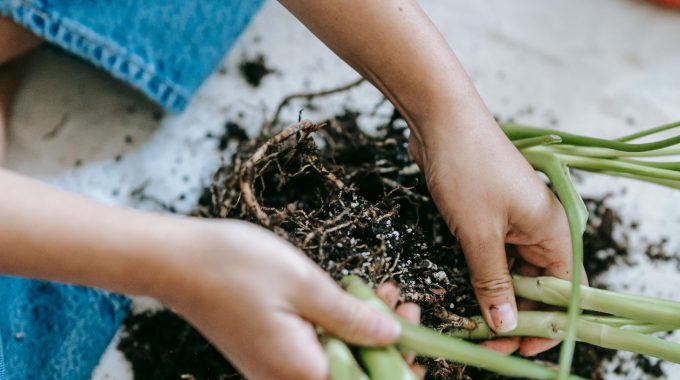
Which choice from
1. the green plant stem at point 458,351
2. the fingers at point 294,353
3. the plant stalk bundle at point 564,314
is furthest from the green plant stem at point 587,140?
the fingers at point 294,353

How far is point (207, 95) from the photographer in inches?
39.3

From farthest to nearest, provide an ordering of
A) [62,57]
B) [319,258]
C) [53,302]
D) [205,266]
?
[62,57]
[53,302]
[319,258]
[205,266]

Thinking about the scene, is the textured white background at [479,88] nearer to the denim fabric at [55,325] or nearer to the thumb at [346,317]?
the denim fabric at [55,325]

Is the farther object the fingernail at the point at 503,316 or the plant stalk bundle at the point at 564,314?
the fingernail at the point at 503,316

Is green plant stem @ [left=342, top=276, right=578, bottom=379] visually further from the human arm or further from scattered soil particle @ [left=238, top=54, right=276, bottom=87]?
scattered soil particle @ [left=238, top=54, right=276, bottom=87]

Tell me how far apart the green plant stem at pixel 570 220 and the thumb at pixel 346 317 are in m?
0.14

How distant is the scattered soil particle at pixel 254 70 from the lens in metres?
1.01

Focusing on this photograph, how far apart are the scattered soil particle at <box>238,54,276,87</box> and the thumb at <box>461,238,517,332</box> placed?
1.53 feet

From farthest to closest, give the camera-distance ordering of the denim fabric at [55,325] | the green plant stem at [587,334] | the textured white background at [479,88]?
the textured white background at [479,88]
the denim fabric at [55,325]
the green plant stem at [587,334]

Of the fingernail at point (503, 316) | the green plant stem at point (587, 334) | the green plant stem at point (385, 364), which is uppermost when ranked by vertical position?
the green plant stem at point (587, 334)

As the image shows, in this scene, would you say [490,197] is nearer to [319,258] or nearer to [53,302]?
[319,258]

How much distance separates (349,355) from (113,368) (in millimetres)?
438

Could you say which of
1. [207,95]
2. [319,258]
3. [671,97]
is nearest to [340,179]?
[319,258]

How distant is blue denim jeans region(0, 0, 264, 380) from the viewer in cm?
78
